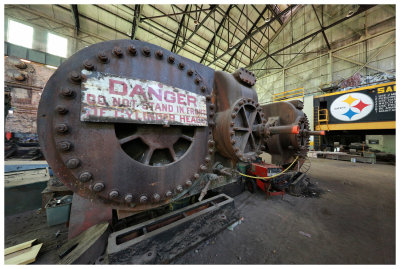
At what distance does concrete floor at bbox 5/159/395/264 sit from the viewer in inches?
67.5

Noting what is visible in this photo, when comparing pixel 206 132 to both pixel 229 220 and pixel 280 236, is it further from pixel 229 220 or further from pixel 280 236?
pixel 280 236

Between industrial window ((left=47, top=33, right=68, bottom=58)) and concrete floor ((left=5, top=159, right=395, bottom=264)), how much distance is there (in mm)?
12623

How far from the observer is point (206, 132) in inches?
75.3

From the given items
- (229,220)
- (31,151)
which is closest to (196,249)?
(229,220)

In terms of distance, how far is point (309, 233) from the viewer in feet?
6.97

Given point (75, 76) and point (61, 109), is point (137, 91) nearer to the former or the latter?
point (75, 76)

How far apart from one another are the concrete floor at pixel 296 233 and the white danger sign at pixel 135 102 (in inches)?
66.3

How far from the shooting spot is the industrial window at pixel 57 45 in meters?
9.88

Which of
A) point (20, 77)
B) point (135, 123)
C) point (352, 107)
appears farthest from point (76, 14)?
point (352, 107)

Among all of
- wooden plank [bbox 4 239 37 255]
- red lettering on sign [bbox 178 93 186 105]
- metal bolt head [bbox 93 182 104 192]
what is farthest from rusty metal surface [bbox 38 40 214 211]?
wooden plank [bbox 4 239 37 255]

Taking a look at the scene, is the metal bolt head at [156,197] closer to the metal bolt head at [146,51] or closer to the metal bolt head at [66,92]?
the metal bolt head at [66,92]

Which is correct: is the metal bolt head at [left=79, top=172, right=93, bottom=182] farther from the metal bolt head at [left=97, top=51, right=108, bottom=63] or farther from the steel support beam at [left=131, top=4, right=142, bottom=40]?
the steel support beam at [left=131, top=4, right=142, bottom=40]

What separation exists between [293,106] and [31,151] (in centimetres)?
892

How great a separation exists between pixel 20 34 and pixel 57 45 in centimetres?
184
